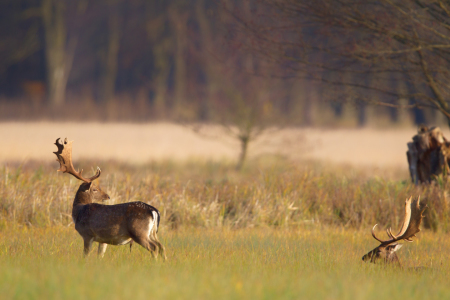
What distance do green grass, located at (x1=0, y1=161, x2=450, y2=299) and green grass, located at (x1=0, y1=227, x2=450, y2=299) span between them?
0.02m

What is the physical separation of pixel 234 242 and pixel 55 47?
22.4 meters

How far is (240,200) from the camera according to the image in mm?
9289

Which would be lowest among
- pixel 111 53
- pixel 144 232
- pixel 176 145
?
pixel 144 232

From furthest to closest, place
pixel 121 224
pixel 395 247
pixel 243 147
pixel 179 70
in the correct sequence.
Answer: pixel 179 70, pixel 243 147, pixel 395 247, pixel 121 224

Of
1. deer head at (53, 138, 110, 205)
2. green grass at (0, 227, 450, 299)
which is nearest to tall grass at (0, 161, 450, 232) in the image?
green grass at (0, 227, 450, 299)

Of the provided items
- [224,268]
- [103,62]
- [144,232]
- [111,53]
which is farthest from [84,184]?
[103,62]

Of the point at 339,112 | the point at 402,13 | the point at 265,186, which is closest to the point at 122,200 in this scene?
the point at 265,186

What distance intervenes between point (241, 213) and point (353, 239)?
2.09 m

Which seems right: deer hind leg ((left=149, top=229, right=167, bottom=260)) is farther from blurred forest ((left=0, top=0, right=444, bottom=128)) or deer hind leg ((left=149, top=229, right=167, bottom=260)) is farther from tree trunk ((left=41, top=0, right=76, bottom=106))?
tree trunk ((left=41, top=0, right=76, bottom=106))

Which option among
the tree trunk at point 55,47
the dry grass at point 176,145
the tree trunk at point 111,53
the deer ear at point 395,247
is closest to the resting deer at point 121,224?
the deer ear at point 395,247

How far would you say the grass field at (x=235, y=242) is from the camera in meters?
4.28

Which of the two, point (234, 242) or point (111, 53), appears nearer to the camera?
point (234, 242)

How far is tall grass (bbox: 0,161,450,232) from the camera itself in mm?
8461

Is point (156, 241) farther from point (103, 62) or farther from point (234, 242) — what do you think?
point (103, 62)
